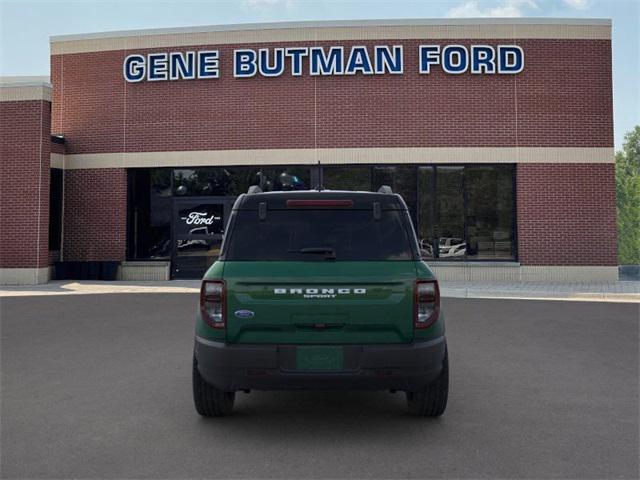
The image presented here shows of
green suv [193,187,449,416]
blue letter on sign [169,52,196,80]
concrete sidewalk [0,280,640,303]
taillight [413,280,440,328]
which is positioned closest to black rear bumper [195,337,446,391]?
green suv [193,187,449,416]

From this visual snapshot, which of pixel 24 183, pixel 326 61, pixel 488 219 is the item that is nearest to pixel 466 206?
pixel 488 219

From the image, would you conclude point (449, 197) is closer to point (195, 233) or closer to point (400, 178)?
point (400, 178)

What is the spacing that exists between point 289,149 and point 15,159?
8644 millimetres

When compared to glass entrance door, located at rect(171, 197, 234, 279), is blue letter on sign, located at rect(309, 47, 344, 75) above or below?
above

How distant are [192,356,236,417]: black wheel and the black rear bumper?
24.2 inches

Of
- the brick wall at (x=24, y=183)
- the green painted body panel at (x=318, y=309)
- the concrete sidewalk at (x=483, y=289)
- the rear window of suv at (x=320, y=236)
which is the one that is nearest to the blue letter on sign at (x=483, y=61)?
the concrete sidewalk at (x=483, y=289)

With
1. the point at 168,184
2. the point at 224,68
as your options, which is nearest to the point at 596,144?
the point at 224,68

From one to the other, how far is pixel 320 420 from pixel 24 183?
16.6 m

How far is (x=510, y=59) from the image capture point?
18.5 m

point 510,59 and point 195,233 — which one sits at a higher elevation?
point 510,59

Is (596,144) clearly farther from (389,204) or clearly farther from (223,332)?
(223,332)

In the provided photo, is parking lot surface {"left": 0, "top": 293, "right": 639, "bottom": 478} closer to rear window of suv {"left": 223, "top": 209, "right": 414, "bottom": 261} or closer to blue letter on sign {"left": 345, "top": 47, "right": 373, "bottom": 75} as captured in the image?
rear window of suv {"left": 223, "top": 209, "right": 414, "bottom": 261}

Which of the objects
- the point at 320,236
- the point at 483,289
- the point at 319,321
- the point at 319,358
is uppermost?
the point at 320,236

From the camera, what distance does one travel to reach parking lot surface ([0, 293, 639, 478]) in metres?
Result: 3.94
